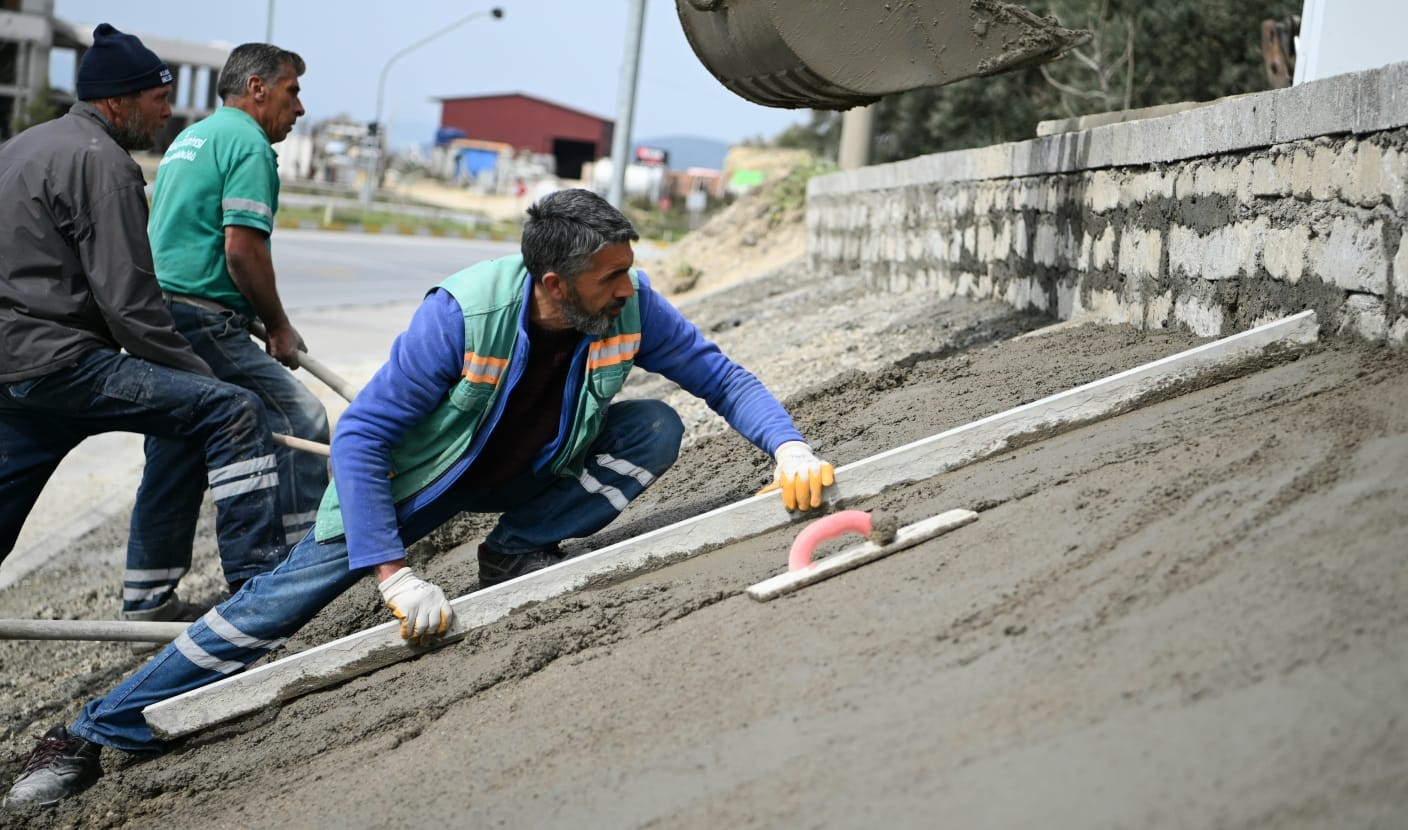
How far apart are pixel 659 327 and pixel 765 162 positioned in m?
33.2

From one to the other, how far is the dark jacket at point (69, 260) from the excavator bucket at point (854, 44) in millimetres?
2039

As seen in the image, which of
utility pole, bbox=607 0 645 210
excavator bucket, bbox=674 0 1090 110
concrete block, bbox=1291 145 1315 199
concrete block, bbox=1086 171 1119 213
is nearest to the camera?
concrete block, bbox=1291 145 1315 199

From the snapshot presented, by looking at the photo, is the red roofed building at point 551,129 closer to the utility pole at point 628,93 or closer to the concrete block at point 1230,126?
the utility pole at point 628,93

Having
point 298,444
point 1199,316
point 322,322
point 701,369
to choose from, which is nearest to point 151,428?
point 298,444

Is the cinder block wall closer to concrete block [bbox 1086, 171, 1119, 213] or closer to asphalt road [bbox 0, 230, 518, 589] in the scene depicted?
concrete block [bbox 1086, 171, 1119, 213]

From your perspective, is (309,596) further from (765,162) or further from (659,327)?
(765,162)

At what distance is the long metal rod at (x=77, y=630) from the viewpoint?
12.5 feet

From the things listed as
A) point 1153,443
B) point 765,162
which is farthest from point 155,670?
point 765,162

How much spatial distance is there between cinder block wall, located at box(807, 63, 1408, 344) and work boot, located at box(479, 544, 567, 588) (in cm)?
228

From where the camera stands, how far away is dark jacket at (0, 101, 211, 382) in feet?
13.4

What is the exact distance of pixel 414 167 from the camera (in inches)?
2520

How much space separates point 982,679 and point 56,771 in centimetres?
264

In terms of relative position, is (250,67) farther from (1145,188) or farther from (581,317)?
(1145,188)

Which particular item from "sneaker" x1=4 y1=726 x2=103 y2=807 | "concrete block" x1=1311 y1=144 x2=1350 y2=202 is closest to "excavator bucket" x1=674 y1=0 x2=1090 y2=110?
"concrete block" x1=1311 y1=144 x2=1350 y2=202
